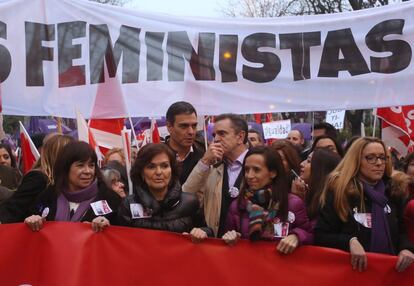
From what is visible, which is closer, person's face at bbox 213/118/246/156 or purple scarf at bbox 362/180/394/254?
purple scarf at bbox 362/180/394/254

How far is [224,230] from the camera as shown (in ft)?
12.4

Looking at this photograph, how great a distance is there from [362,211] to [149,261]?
128cm

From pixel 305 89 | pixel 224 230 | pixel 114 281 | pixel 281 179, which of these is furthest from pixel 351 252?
pixel 305 89

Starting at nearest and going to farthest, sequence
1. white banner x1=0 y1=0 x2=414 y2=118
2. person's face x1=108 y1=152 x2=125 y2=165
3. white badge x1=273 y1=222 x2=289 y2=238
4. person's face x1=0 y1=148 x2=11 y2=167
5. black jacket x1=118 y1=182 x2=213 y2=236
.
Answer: white badge x1=273 y1=222 x2=289 y2=238 → black jacket x1=118 y1=182 x2=213 y2=236 → white banner x1=0 y1=0 x2=414 y2=118 → person's face x1=108 y1=152 x2=125 y2=165 → person's face x1=0 y1=148 x2=11 y2=167

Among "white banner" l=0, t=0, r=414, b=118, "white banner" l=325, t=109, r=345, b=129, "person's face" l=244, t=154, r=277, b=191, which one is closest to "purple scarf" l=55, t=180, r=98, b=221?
"person's face" l=244, t=154, r=277, b=191

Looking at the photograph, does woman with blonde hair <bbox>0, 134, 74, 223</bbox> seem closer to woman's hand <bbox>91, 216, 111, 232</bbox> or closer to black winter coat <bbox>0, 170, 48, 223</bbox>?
black winter coat <bbox>0, 170, 48, 223</bbox>

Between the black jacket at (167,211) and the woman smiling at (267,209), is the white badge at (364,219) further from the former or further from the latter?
the black jacket at (167,211)

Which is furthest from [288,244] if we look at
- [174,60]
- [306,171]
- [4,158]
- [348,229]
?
[4,158]

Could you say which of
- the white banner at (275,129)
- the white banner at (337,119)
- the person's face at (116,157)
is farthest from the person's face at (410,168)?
the white banner at (337,119)

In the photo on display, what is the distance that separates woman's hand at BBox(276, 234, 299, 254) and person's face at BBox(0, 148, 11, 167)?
367cm

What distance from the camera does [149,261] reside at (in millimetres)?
3639

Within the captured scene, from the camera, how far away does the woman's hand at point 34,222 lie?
371 cm

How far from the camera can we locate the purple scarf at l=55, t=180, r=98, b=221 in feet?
12.4

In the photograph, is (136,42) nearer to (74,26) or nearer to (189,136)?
(74,26)
